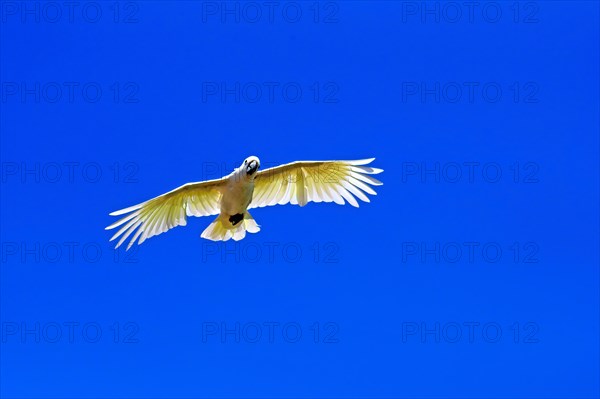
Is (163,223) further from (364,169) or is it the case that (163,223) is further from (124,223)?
(364,169)

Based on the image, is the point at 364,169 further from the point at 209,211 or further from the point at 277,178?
the point at 209,211

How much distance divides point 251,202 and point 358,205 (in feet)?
10.2

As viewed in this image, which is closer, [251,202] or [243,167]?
[243,167]

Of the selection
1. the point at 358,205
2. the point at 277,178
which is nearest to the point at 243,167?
the point at 277,178

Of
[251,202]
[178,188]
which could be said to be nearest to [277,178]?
[251,202]

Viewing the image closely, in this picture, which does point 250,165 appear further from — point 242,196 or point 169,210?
point 169,210

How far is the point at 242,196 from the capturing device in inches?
1072

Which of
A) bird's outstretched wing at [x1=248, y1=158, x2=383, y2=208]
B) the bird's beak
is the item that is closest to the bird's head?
the bird's beak

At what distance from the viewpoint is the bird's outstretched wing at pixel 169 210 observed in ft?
90.8

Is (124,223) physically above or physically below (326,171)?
below

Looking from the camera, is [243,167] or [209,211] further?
[209,211]

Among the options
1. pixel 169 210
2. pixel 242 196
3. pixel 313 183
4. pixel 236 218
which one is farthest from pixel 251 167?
pixel 169 210

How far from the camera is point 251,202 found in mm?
28734

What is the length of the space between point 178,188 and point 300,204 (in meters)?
3.59
